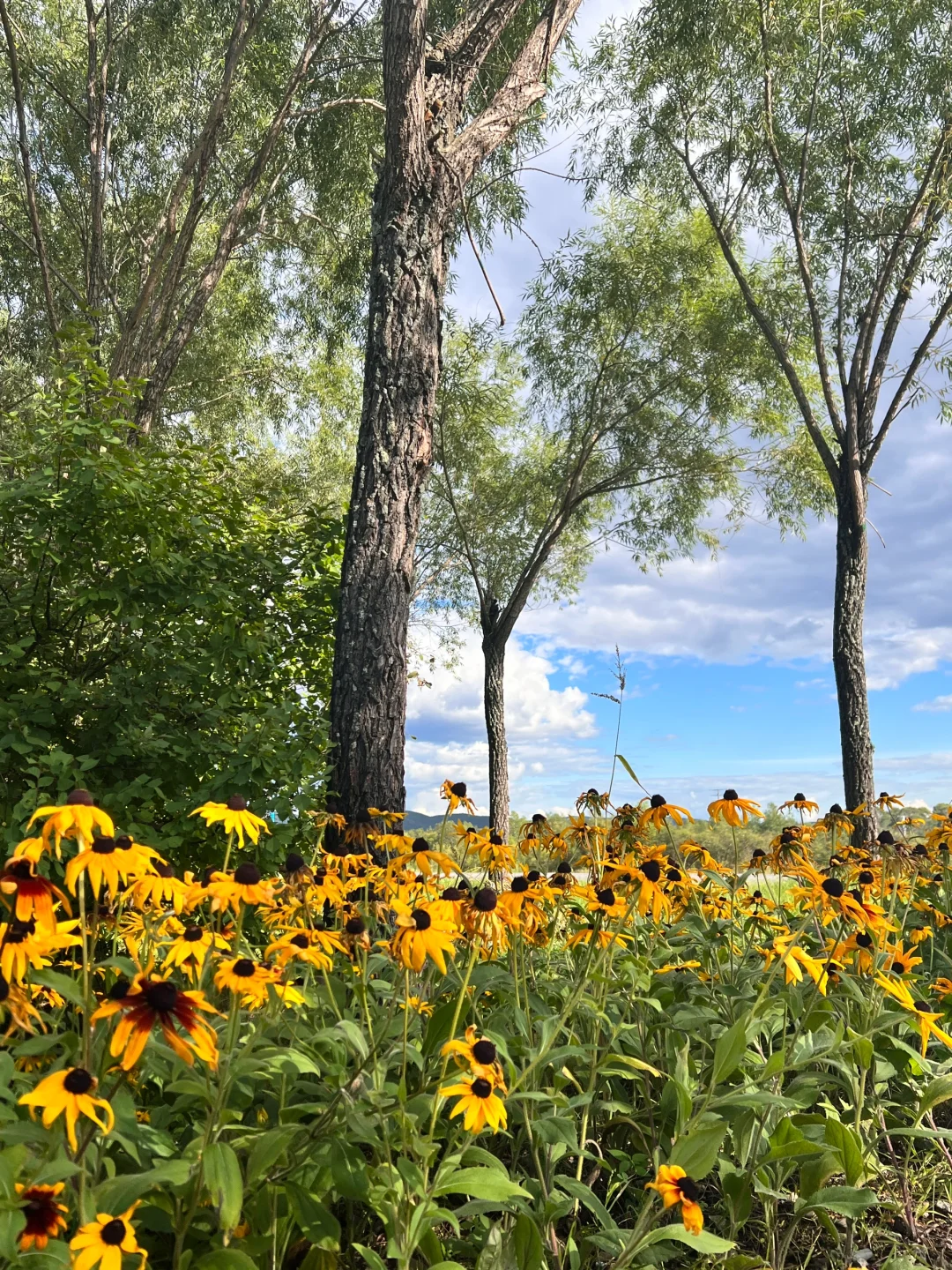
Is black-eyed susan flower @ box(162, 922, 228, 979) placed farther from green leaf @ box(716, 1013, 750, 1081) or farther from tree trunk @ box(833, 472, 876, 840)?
tree trunk @ box(833, 472, 876, 840)

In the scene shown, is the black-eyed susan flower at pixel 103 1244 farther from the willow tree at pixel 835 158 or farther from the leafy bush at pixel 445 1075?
the willow tree at pixel 835 158

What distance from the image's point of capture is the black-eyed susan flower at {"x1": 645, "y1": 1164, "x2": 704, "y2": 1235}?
58.2 inches

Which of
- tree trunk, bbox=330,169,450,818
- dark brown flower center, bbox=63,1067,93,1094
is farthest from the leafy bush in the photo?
tree trunk, bbox=330,169,450,818

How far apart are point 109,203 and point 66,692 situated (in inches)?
391

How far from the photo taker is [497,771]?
10.6 metres

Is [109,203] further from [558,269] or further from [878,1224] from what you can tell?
[878,1224]

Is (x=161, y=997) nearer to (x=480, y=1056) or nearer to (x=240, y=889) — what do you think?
(x=240, y=889)

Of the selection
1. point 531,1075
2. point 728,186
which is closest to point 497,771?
point 728,186

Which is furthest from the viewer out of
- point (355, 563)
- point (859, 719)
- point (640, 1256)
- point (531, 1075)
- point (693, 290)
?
point (693, 290)

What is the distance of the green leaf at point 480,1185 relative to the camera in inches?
59.1

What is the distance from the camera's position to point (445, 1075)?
1.82 m

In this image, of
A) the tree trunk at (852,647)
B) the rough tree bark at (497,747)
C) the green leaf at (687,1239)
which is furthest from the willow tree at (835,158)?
the green leaf at (687,1239)

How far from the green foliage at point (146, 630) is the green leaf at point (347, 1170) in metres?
2.54

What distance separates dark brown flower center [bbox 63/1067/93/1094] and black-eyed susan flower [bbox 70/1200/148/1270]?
165 millimetres
